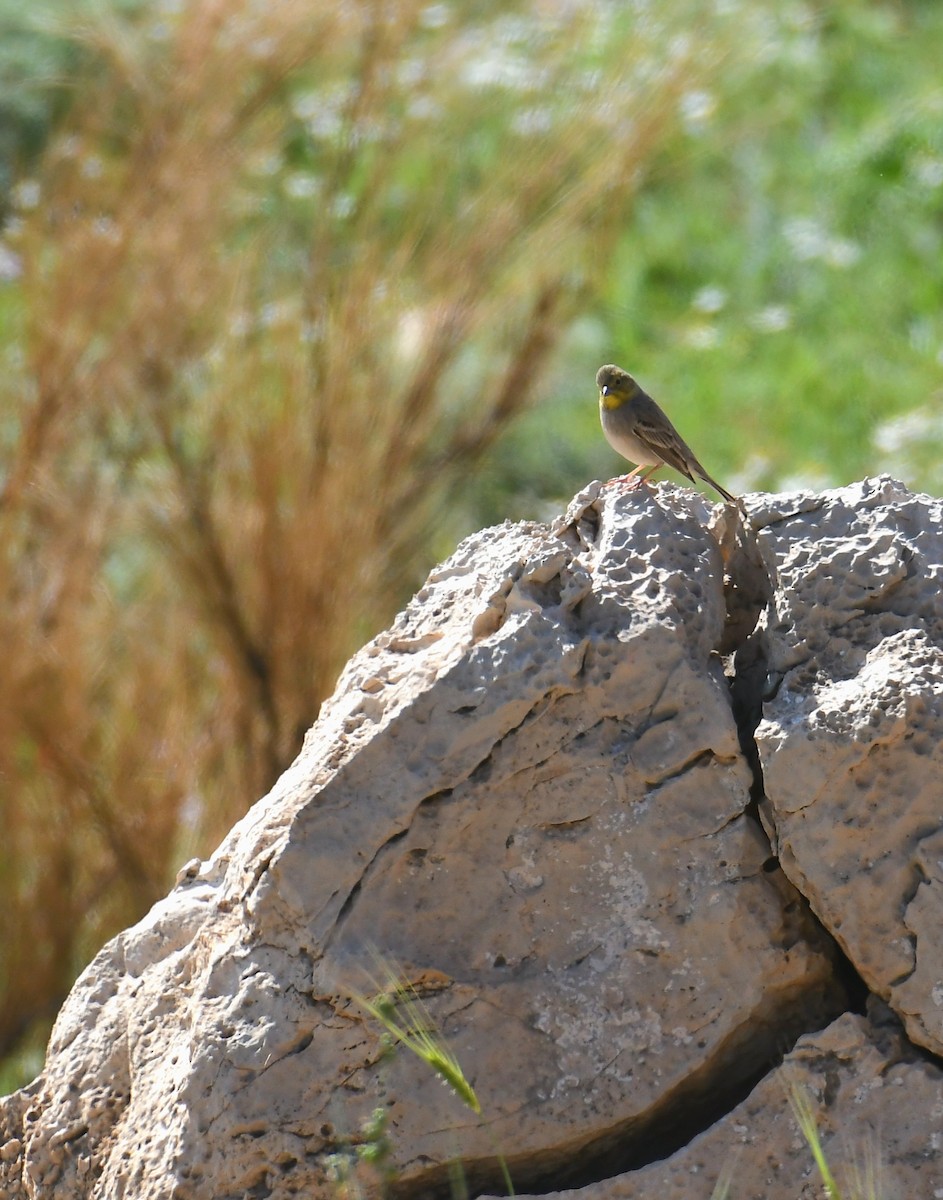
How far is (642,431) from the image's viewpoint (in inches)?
118

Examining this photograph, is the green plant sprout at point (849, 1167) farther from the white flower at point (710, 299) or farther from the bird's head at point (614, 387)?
the white flower at point (710, 299)

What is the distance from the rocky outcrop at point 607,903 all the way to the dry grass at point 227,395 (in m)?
1.73

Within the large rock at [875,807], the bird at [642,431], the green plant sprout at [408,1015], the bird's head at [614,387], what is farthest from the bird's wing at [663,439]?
the green plant sprout at [408,1015]

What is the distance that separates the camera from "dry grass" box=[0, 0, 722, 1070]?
387cm

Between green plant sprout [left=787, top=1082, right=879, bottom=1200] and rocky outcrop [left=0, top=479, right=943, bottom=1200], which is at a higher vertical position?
rocky outcrop [left=0, top=479, right=943, bottom=1200]

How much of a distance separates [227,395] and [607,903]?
2.17 metres

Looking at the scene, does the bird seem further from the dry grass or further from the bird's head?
the dry grass

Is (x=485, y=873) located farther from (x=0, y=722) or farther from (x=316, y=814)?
(x=0, y=722)

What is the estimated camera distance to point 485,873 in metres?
2.08

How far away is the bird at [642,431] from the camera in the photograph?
2.96 metres

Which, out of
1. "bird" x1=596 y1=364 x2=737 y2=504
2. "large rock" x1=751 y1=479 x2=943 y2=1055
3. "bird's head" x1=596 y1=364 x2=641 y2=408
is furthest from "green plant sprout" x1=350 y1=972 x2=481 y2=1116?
"bird's head" x1=596 y1=364 x2=641 y2=408

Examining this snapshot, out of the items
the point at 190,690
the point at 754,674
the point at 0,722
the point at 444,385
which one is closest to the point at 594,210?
the point at 444,385

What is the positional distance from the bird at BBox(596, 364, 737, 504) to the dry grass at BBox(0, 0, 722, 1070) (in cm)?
83

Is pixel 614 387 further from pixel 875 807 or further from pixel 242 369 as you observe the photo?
pixel 875 807
